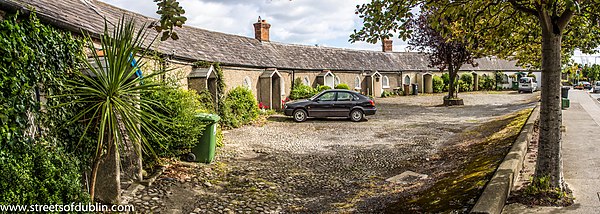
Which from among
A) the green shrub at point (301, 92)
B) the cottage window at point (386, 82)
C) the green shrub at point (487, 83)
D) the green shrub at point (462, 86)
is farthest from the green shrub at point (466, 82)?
the green shrub at point (301, 92)

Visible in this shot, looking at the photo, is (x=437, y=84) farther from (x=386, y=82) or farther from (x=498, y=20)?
(x=498, y=20)

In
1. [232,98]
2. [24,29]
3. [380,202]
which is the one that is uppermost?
[24,29]

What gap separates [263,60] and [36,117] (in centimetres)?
1855

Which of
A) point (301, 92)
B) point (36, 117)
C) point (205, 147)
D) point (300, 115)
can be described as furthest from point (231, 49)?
point (36, 117)

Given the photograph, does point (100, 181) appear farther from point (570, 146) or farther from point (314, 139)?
point (570, 146)

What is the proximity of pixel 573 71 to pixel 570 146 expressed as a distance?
253 cm

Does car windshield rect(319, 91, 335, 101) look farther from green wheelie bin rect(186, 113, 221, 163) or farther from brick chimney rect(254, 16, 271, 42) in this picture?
brick chimney rect(254, 16, 271, 42)

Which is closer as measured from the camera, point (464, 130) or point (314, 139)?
point (314, 139)

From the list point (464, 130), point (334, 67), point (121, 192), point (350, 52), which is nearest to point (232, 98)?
point (464, 130)

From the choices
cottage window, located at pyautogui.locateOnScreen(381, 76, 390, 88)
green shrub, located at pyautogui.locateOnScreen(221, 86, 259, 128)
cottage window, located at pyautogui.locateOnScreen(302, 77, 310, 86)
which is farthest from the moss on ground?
cottage window, located at pyautogui.locateOnScreen(381, 76, 390, 88)

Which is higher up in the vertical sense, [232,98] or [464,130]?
[232,98]

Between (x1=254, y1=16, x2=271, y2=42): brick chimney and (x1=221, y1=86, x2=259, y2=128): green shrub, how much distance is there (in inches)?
412

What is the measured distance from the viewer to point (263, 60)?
23.2m

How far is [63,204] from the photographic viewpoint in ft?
15.5
